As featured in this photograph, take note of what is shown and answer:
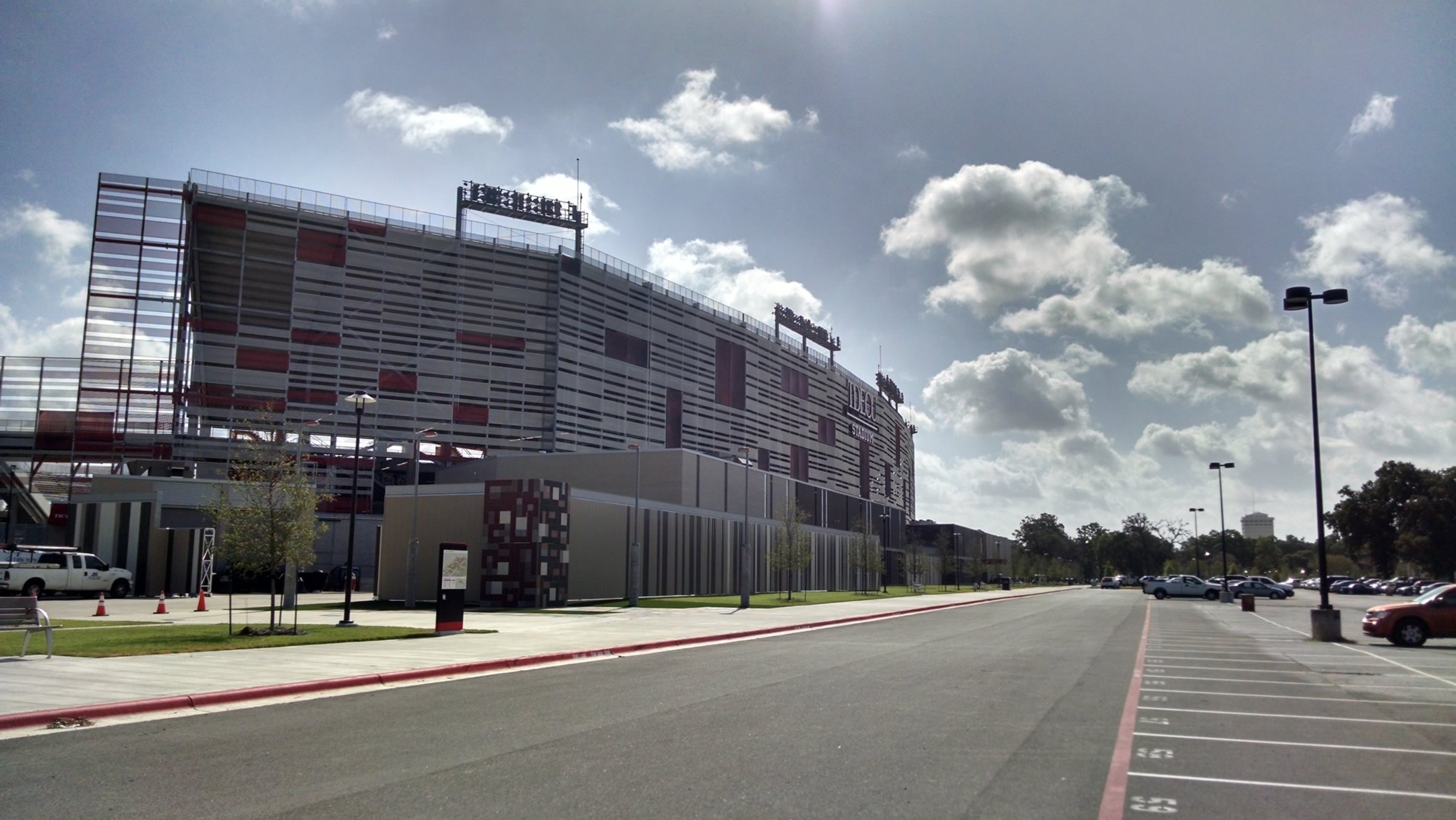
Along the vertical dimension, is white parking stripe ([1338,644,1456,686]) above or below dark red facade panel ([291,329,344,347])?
below

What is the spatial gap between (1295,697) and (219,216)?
241 feet

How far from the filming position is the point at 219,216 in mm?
68750

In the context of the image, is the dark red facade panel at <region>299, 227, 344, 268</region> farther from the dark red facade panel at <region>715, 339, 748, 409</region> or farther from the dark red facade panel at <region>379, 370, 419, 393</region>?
the dark red facade panel at <region>715, 339, 748, 409</region>

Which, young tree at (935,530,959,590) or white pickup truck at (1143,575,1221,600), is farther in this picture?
young tree at (935,530,959,590)

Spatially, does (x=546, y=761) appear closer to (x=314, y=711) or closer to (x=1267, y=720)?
(x=314, y=711)

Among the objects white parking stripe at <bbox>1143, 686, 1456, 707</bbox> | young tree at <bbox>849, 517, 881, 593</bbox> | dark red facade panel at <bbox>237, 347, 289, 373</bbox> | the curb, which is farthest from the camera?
young tree at <bbox>849, 517, 881, 593</bbox>

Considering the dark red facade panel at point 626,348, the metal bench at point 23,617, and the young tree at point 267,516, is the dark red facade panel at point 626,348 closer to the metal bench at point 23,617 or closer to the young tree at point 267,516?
the young tree at point 267,516

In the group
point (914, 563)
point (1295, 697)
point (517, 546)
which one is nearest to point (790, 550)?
point (517, 546)

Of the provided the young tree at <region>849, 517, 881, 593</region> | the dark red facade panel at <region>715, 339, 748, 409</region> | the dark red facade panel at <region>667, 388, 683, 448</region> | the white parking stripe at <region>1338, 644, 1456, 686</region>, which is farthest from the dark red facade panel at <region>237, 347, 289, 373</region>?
the white parking stripe at <region>1338, 644, 1456, 686</region>

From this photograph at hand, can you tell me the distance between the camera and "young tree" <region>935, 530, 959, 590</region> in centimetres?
12031

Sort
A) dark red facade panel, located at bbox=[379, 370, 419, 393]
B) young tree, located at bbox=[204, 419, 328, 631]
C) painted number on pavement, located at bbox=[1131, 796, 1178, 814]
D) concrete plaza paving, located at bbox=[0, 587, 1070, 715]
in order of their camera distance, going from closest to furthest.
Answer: painted number on pavement, located at bbox=[1131, 796, 1178, 814]
concrete plaza paving, located at bbox=[0, 587, 1070, 715]
young tree, located at bbox=[204, 419, 328, 631]
dark red facade panel, located at bbox=[379, 370, 419, 393]

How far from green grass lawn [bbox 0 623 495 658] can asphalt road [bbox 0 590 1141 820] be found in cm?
694

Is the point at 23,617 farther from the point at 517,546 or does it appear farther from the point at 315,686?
the point at 517,546

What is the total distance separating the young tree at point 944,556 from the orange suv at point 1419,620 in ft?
307
